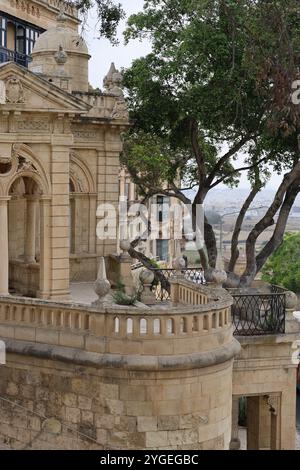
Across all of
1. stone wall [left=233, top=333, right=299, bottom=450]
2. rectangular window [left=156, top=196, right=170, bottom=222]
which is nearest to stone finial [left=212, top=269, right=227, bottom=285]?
stone wall [left=233, top=333, right=299, bottom=450]

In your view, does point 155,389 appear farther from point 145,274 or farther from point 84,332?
point 145,274

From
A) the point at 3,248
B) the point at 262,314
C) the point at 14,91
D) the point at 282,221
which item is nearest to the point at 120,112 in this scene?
the point at 14,91

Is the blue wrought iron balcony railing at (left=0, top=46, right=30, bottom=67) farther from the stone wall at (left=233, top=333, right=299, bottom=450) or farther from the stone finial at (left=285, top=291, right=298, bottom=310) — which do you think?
the stone wall at (left=233, top=333, right=299, bottom=450)

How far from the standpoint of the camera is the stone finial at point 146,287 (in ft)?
53.8

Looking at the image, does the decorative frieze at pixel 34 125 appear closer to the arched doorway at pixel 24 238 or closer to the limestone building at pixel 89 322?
the limestone building at pixel 89 322

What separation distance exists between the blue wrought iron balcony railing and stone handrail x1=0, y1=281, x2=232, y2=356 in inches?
445

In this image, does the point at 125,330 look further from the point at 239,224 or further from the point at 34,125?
the point at 239,224

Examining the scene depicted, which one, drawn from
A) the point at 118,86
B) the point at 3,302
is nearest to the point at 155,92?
the point at 118,86

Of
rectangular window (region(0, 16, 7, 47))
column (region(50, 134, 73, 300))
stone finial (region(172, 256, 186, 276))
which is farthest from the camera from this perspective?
rectangular window (region(0, 16, 7, 47))

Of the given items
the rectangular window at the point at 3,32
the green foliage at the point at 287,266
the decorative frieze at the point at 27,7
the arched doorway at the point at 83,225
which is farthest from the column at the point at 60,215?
the green foliage at the point at 287,266

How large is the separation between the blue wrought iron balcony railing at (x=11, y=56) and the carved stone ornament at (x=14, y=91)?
5.81 metres

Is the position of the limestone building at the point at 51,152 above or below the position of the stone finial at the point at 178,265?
above

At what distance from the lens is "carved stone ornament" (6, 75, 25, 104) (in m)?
17.1

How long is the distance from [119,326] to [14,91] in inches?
273
